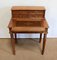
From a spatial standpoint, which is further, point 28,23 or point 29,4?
point 29,4

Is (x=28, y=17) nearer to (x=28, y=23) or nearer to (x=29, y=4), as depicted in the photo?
(x=28, y=23)

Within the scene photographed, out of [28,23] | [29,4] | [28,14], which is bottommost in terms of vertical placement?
[28,23]

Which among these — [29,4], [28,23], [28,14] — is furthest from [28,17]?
[29,4]

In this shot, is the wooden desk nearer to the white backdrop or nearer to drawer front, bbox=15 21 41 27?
drawer front, bbox=15 21 41 27

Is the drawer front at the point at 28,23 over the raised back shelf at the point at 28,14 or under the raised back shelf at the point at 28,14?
under

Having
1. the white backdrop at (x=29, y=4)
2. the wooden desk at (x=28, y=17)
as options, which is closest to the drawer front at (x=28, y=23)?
the wooden desk at (x=28, y=17)

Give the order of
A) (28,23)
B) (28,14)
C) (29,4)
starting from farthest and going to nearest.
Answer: (29,4) → (28,14) → (28,23)

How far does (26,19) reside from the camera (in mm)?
2154

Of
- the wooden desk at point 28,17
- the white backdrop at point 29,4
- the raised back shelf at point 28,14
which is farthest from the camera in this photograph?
the white backdrop at point 29,4

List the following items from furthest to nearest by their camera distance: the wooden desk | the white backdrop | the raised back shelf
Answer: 1. the white backdrop
2. the raised back shelf
3. the wooden desk

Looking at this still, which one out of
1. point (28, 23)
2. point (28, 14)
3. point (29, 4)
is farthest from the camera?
point (29, 4)

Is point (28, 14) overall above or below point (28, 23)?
above

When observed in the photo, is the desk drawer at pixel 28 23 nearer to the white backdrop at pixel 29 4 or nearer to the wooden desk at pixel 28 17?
the wooden desk at pixel 28 17

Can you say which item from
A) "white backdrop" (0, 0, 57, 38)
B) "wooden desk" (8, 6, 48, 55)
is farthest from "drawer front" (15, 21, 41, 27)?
"white backdrop" (0, 0, 57, 38)
